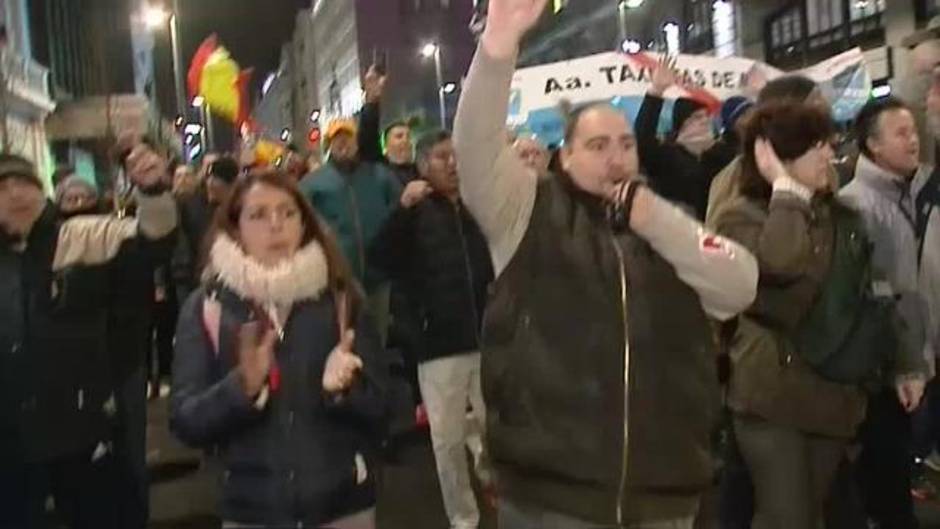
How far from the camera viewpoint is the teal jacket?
28.7ft

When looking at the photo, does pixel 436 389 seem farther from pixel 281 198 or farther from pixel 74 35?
pixel 74 35

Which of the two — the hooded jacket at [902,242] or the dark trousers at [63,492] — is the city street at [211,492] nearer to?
the dark trousers at [63,492]

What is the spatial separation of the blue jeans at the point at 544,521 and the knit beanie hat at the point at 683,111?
159 inches

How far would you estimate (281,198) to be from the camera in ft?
14.1

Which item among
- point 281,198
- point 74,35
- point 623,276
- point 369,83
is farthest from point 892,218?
point 74,35

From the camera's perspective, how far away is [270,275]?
4176 mm

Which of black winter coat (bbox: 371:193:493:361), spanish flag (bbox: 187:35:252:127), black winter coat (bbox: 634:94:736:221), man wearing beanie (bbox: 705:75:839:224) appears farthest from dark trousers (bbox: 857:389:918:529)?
spanish flag (bbox: 187:35:252:127)

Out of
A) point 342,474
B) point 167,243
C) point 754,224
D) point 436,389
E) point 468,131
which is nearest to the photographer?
point 468,131

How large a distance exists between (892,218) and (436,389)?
242cm

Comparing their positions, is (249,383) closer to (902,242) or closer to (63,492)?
(63,492)

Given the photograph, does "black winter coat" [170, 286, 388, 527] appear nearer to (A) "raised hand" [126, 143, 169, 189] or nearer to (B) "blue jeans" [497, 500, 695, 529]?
(B) "blue jeans" [497, 500, 695, 529]

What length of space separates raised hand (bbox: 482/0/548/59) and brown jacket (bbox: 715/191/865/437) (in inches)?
55.2

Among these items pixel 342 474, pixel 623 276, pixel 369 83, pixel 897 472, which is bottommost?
pixel 897 472

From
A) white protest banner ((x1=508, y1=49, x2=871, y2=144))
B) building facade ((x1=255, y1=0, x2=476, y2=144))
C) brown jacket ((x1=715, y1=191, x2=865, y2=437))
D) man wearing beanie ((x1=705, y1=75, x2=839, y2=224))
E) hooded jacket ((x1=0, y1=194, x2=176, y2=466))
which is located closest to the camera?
brown jacket ((x1=715, y1=191, x2=865, y2=437))
